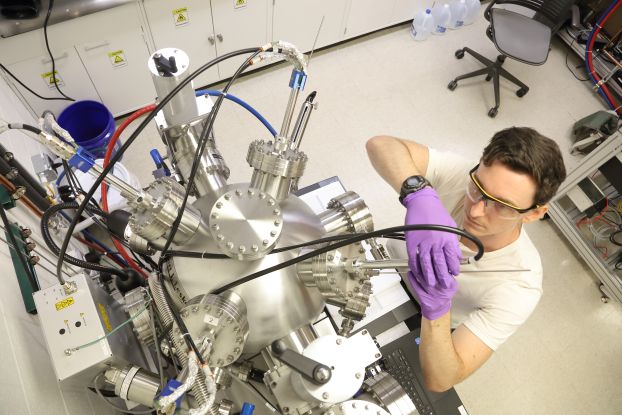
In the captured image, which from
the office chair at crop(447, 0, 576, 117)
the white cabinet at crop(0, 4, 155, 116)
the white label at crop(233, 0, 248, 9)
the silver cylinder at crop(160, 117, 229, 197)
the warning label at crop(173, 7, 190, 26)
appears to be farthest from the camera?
the office chair at crop(447, 0, 576, 117)

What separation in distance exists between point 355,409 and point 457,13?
3245 mm

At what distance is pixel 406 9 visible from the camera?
10.0 feet

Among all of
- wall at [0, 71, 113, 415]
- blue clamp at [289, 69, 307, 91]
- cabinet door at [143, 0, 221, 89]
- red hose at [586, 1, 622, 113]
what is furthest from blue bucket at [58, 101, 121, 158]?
red hose at [586, 1, 622, 113]

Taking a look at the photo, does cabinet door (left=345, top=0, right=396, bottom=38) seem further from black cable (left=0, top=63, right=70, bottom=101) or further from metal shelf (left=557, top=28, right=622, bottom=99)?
black cable (left=0, top=63, right=70, bottom=101)

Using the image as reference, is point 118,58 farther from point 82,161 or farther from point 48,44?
point 82,161

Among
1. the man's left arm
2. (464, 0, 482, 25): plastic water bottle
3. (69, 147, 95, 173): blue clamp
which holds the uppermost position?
(464, 0, 482, 25): plastic water bottle

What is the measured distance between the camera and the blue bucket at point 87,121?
2.16 m

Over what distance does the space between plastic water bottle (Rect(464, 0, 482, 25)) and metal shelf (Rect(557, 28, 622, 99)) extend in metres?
0.69

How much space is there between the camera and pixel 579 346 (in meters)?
2.15

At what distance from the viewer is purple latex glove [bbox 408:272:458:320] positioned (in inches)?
38.9

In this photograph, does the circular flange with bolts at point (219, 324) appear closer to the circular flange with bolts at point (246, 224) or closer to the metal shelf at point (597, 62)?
the circular flange with bolts at point (246, 224)

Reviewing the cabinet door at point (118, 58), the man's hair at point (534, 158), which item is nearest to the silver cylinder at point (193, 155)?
the man's hair at point (534, 158)

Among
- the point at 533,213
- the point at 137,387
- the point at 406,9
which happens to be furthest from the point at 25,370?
the point at 406,9

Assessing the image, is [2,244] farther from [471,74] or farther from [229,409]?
[471,74]
